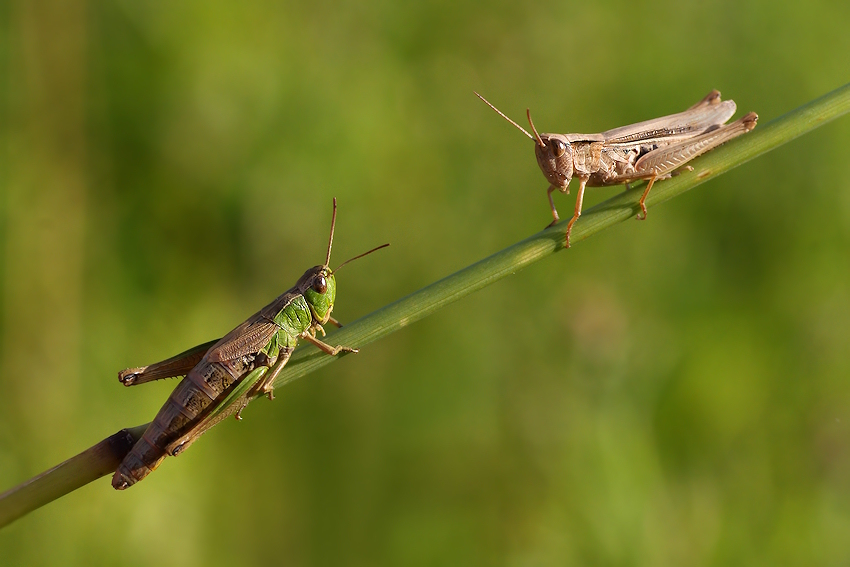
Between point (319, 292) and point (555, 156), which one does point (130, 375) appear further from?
point (555, 156)

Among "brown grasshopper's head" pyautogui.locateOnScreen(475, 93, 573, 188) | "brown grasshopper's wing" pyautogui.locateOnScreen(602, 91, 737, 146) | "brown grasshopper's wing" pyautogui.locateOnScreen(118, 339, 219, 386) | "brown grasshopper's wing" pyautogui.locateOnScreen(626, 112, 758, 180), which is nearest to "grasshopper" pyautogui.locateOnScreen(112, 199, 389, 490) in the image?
"brown grasshopper's wing" pyautogui.locateOnScreen(118, 339, 219, 386)

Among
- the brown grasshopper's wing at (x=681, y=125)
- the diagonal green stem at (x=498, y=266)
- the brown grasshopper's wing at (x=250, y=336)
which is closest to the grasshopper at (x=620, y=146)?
the brown grasshopper's wing at (x=681, y=125)

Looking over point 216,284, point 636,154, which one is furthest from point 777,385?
point 216,284

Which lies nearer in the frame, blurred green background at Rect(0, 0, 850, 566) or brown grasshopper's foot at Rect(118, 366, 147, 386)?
brown grasshopper's foot at Rect(118, 366, 147, 386)

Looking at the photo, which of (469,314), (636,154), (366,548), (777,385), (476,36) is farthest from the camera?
(476,36)

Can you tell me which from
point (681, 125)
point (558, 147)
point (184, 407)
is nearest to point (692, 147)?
point (681, 125)

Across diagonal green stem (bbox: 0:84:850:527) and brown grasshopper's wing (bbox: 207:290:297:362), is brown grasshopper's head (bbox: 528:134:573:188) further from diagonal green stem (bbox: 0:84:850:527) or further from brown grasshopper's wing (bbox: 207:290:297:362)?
brown grasshopper's wing (bbox: 207:290:297:362)

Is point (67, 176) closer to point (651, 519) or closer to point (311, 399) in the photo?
point (311, 399)
